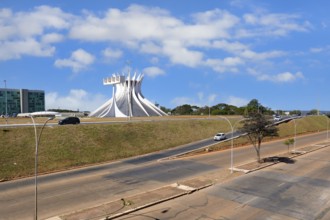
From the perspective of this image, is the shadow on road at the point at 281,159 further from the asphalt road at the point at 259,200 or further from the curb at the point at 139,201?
the curb at the point at 139,201

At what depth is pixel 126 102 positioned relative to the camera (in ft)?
404

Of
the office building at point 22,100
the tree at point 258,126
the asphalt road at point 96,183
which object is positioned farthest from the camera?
the office building at point 22,100

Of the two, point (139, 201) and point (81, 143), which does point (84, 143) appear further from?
point (139, 201)

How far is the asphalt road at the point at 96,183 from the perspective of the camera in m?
24.8

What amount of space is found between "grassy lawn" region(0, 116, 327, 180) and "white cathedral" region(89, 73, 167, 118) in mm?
52423

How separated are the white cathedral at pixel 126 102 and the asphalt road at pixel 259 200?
3265 inches

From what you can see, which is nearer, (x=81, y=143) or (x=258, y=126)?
(x=258, y=126)

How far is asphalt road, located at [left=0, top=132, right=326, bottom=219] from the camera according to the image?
2478cm

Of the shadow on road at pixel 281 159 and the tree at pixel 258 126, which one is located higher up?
the tree at pixel 258 126

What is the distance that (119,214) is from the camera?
22453mm

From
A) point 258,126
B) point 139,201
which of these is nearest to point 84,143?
point 139,201

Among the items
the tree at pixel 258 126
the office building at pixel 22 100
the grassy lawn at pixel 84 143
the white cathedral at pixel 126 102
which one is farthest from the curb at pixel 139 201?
the office building at pixel 22 100

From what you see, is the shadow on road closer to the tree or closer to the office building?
the tree

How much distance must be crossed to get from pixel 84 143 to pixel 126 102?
77809mm
